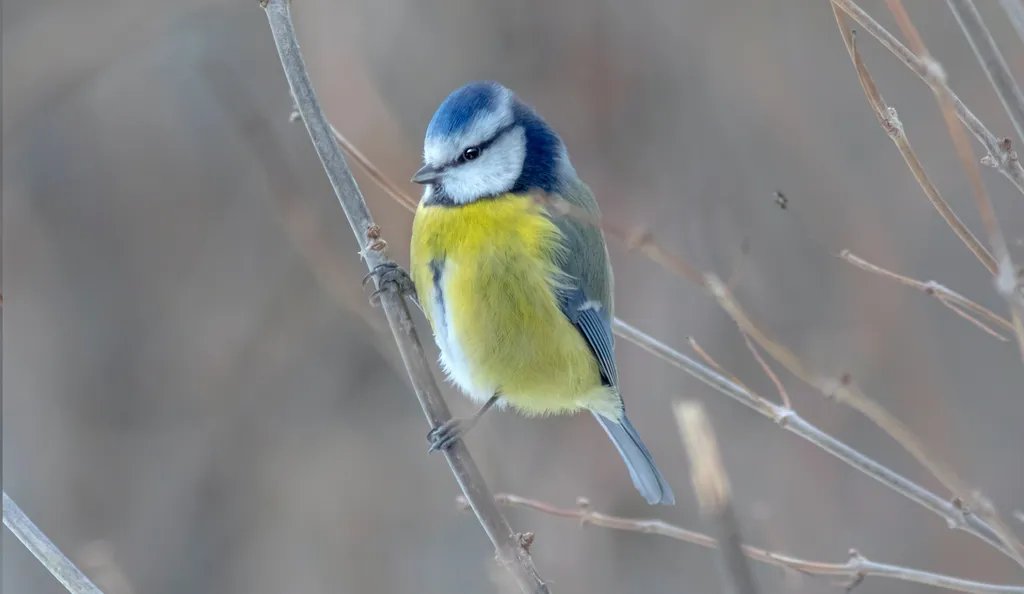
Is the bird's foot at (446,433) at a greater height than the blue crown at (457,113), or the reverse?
the blue crown at (457,113)

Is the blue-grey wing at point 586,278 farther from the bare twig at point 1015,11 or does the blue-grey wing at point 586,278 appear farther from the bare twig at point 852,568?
the bare twig at point 1015,11

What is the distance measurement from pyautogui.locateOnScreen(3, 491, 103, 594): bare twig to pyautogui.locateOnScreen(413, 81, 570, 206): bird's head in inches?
45.1

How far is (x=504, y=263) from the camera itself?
7.64ft

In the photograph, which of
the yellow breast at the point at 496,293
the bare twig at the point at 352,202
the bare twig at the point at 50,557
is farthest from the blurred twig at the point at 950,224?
the bare twig at the point at 50,557

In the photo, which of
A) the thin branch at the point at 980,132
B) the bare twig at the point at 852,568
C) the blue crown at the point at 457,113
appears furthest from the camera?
the blue crown at the point at 457,113

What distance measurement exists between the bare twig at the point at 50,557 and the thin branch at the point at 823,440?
108 cm

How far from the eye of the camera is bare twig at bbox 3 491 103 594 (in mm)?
1583

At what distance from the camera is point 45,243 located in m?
4.24

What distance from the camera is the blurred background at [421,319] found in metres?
4.26

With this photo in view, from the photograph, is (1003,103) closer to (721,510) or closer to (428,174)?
(721,510)

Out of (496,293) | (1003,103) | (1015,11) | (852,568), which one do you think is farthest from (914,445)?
(496,293)

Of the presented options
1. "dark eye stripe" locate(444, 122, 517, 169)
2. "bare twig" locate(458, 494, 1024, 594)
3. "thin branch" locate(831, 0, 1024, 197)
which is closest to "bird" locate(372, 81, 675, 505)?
"dark eye stripe" locate(444, 122, 517, 169)

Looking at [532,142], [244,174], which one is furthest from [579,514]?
[244,174]

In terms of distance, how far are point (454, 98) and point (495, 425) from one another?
7.30 ft
